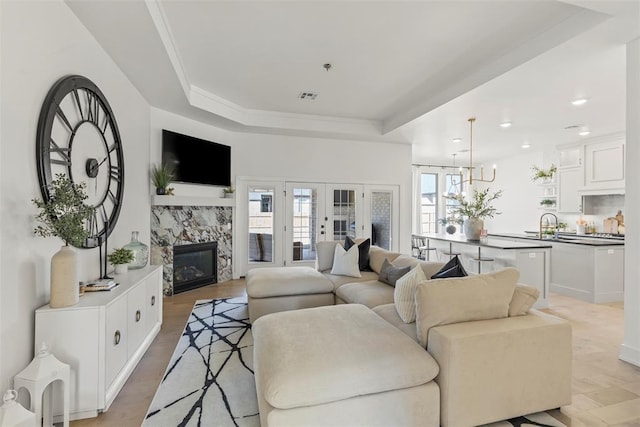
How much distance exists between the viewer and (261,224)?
622 cm

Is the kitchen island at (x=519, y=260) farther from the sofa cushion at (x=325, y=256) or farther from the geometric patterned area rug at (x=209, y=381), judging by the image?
the geometric patterned area rug at (x=209, y=381)

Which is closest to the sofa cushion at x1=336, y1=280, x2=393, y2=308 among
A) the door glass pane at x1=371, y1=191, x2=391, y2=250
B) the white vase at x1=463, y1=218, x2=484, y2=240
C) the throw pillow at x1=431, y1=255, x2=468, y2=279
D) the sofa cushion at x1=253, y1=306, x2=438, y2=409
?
the throw pillow at x1=431, y1=255, x2=468, y2=279

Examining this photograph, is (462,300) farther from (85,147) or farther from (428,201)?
(428,201)

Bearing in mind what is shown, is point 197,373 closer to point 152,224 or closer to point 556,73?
point 152,224

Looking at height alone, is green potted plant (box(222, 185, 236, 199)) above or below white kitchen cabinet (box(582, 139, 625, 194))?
below

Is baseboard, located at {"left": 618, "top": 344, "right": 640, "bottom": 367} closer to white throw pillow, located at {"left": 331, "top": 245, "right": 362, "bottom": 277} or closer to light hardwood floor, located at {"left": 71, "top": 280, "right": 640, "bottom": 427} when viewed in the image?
light hardwood floor, located at {"left": 71, "top": 280, "right": 640, "bottom": 427}

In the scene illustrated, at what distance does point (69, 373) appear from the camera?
1839 millimetres

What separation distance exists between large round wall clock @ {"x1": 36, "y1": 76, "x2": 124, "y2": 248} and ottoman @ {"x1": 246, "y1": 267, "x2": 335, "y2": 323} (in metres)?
1.56

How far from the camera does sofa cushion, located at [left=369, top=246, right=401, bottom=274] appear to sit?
3.95m

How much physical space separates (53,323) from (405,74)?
13.8ft

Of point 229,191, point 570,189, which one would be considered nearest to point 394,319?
point 229,191

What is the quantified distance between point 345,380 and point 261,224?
190 inches

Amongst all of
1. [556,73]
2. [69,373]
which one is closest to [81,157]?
[69,373]

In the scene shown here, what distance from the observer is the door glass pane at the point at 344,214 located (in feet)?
21.9
